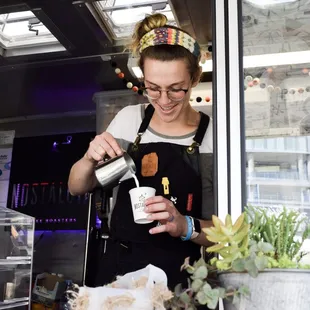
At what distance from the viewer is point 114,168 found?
1637mm

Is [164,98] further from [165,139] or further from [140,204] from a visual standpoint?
[140,204]

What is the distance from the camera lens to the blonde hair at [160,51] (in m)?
1.85

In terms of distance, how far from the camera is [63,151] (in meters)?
5.56

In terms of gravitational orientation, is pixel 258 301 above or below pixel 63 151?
below

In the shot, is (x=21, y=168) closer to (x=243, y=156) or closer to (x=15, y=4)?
(x=15, y=4)

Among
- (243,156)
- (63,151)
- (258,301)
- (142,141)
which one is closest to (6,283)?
(142,141)

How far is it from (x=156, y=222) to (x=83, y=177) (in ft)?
0.94

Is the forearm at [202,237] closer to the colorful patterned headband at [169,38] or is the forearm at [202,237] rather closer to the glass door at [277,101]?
the glass door at [277,101]

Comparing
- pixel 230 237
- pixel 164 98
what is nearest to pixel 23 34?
pixel 164 98

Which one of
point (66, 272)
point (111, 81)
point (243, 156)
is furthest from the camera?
point (66, 272)

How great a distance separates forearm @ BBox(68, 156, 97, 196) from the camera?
1.77 metres

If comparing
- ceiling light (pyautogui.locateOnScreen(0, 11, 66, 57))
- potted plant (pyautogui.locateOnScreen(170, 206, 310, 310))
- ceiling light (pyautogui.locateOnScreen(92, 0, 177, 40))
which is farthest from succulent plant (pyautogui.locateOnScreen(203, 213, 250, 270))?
ceiling light (pyautogui.locateOnScreen(0, 11, 66, 57))

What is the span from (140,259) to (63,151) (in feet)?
13.1

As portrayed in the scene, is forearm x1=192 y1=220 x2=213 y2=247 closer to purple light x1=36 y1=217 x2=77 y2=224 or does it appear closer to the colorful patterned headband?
the colorful patterned headband
